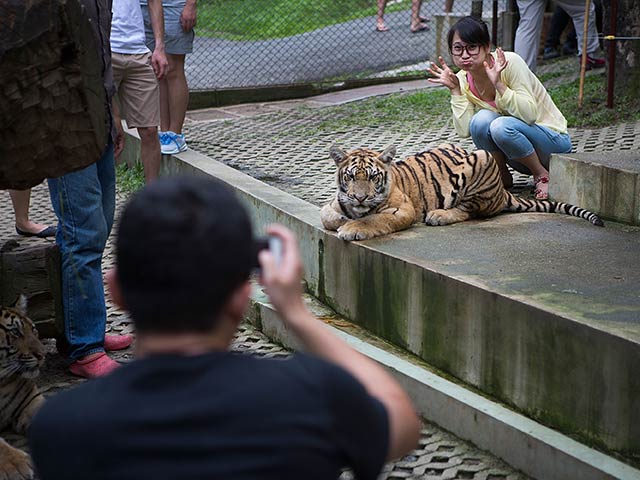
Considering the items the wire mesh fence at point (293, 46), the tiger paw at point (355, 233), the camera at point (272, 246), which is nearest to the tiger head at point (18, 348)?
the tiger paw at point (355, 233)

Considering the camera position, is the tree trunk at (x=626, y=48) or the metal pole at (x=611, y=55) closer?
the metal pole at (x=611, y=55)

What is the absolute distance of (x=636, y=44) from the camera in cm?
854

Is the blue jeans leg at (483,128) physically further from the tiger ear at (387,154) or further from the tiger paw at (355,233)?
the tiger paw at (355,233)

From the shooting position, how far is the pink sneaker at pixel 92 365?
468cm

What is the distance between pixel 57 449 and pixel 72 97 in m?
2.45

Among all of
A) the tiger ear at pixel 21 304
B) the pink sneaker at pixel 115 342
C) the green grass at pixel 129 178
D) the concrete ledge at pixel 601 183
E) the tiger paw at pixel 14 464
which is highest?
the concrete ledge at pixel 601 183

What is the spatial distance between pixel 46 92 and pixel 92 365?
150cm

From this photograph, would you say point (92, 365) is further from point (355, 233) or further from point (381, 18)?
point (381, 18)

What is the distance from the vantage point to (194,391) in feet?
5.02

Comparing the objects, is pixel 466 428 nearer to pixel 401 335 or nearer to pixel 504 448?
pixel 504 448

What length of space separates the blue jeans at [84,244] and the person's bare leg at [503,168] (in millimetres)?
2633

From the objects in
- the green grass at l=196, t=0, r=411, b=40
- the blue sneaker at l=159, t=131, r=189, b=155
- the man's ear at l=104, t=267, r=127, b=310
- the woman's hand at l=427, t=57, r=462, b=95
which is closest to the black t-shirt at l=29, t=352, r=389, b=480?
the man's ear at l=104, t=267, r=127, b=310

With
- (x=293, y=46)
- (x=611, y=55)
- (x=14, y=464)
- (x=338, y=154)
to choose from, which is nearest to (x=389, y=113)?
(x=611, y=55)

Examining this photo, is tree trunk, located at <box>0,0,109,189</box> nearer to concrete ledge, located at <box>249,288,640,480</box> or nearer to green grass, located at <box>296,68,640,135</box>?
concrete ledge, located at <box>249,288,640,480</box>
